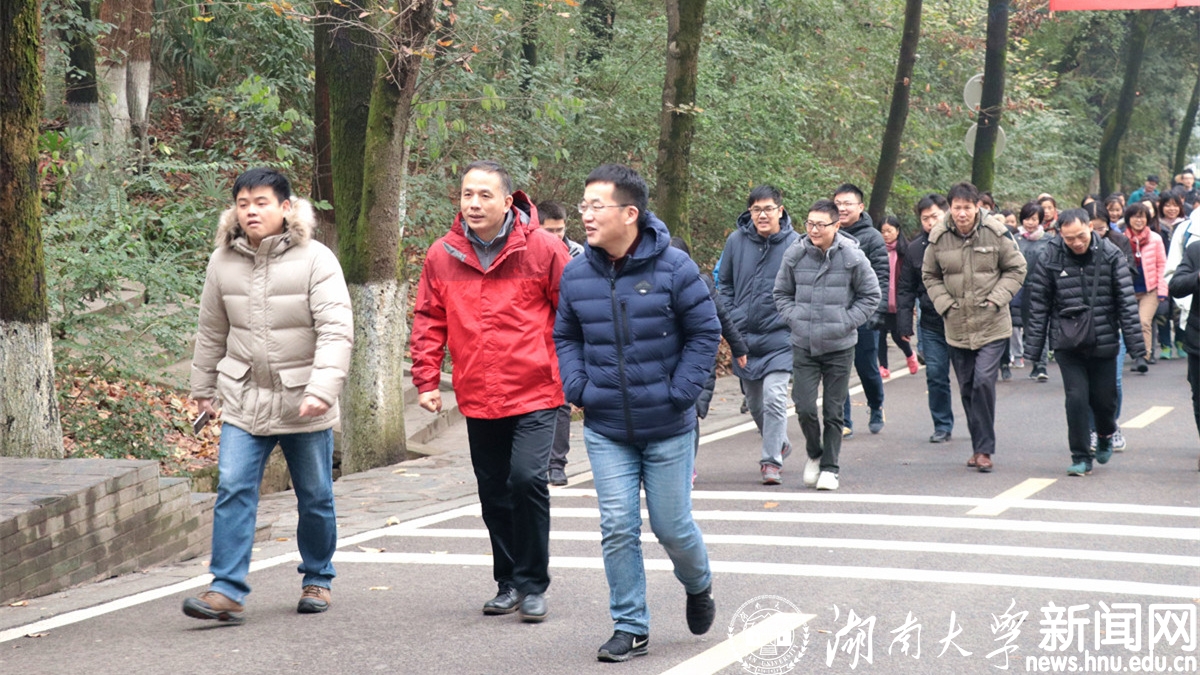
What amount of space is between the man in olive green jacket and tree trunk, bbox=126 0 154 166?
11.5 metres

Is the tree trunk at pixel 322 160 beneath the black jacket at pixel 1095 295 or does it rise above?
above

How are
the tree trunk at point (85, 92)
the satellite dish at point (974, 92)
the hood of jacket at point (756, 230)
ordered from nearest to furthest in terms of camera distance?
the hood of jacket at point (756, 230) → the tree trunk at point (85, 92) → the satellite dish at point (974, 92)

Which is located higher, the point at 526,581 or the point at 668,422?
the point at 668,422

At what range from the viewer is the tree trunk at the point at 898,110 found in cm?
2228

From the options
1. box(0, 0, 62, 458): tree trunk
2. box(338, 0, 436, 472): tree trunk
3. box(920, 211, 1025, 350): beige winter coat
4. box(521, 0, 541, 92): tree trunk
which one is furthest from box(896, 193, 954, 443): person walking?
box(0, 0, 62, 458): tree trunk

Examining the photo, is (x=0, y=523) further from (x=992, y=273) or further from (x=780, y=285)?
(x=992, y=273)

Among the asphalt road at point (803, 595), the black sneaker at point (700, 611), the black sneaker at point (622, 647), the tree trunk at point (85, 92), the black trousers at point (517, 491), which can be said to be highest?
the tree trunk at point (85, 92)

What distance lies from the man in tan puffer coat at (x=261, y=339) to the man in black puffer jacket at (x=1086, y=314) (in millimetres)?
6042

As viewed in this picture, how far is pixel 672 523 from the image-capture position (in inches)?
228

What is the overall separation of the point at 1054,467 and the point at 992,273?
1553 mm

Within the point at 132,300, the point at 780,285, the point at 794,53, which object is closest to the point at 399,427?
the point at 132,300

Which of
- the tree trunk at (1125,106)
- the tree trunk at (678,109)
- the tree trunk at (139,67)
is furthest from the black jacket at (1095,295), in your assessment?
the tree trunk at (1125,106)

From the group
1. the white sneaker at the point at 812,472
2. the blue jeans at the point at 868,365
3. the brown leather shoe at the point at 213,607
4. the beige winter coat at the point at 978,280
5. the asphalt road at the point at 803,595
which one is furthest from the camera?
the blue jeans at the point at 868,365

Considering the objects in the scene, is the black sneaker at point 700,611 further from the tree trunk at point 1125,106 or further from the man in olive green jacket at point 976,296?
the tree trunk at point 1125,106
